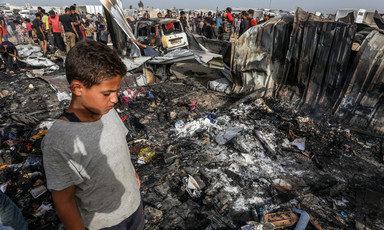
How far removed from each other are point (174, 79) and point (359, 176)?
19.7 feet

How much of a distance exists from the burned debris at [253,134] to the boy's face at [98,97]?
196cm

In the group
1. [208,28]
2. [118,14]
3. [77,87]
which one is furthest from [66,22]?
Result: [77,87]

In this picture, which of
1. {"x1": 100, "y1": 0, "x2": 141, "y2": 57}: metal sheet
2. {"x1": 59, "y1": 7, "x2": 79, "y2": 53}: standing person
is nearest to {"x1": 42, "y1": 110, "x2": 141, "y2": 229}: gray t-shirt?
{"x1": 100, "y1": 0, "x2": 141, "y2": 57}: metal sheet

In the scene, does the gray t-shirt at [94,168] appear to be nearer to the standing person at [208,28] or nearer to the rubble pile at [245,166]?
the rubble pile at [245,166]

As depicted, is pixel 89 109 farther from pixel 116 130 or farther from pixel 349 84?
pixel 349 84

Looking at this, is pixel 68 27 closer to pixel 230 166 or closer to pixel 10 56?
pixel 10 56

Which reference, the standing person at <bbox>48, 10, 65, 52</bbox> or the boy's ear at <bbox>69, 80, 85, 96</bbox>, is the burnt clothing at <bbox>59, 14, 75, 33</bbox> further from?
the boy's ear at <bbox>69, 80, 85, 96</bbox>

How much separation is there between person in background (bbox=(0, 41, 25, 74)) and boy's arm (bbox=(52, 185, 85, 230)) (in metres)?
9.74

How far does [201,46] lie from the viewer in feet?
26.0

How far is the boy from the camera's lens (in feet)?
2.99

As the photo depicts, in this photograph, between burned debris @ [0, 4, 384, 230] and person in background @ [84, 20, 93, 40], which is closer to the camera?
burned debris @ [0, 4, 384, 230]

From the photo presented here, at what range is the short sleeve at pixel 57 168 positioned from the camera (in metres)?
0.89

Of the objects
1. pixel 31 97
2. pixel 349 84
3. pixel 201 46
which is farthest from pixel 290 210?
pixel 31 97

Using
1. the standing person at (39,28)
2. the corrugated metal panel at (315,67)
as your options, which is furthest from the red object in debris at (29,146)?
the standing person at (39,28)
